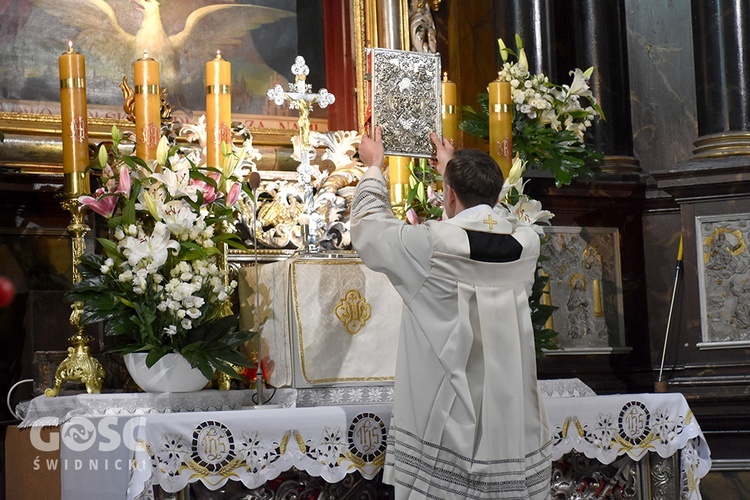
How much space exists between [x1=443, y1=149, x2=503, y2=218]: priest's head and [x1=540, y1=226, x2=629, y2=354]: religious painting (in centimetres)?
217

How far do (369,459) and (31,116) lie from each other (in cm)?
256

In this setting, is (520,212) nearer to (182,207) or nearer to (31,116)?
(182,207)

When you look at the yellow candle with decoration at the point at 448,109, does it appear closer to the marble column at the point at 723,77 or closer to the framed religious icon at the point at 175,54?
the framed religious icon at the point at 175,54

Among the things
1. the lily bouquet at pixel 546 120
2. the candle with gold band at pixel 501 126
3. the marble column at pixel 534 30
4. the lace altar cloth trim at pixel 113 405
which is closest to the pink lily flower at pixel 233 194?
the lace altar cloth trim at pixel 113 405

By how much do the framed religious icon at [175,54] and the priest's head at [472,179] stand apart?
2.01 metres

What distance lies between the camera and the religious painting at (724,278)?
6.10 m

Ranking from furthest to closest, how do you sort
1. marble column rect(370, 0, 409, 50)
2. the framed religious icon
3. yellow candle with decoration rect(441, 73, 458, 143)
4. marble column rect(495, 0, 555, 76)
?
marble column rect(495, 0, 555, 76) → marble column rect(370, 0, 409, 50) → the framed religious icon → yellow candle with decoration rect(441, 73, 458, 143)

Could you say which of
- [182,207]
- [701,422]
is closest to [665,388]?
[701,422]

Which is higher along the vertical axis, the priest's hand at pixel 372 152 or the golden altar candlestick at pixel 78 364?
the priest's hand at pixel 372 152

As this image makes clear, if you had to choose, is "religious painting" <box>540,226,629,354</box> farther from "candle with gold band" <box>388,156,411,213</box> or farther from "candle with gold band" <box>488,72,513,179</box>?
"candle with gold band" <box>388,156,411,213</box>

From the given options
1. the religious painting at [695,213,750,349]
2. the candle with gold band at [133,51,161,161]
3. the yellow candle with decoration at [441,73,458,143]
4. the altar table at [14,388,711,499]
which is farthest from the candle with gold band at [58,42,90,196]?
the religious painting at [695,213,750,349]

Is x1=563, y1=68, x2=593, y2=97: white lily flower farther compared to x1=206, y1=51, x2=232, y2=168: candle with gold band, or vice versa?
x1=563, y1=68, x2=593, y2=97: white lily flower

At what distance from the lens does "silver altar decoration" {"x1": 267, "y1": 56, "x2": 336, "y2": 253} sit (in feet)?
16.8

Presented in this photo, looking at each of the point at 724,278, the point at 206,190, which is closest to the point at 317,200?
the point at 206,190
